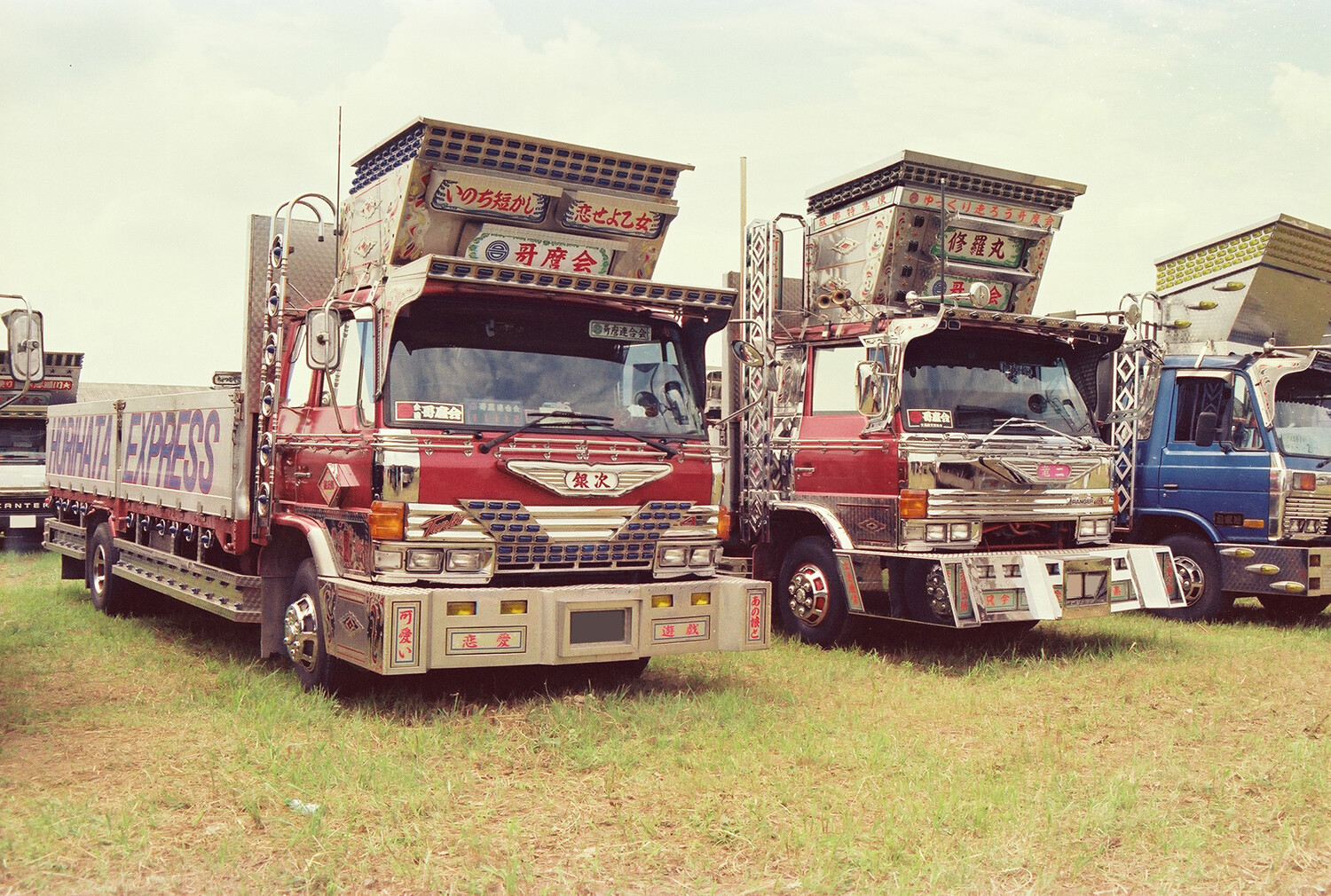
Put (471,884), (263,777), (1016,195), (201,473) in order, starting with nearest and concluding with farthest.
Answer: (471,884) → (263,777) → (201,473) → (1016,195)

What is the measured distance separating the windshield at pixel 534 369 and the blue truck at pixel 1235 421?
4.60 meters

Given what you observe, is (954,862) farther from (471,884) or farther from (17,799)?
(17,799)

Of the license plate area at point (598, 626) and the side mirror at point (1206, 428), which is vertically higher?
the side mirror at point (1206, 428)

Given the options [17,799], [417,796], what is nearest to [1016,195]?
[417,796]

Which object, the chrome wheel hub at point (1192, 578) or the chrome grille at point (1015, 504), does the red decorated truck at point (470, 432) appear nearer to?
the chrome grille at point (1015, 504)

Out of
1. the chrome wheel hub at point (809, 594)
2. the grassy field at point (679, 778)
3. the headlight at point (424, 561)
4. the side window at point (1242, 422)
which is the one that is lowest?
the grassy field at point (679, 778)

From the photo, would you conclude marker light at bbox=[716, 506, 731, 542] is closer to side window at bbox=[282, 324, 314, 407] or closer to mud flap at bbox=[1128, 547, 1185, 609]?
side window at bbox=[282, 324, 314, 407]

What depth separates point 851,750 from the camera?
21.9 ft

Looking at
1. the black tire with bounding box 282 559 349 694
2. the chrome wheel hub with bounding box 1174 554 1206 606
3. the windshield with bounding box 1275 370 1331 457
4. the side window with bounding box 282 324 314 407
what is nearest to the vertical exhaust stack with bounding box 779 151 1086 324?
the windshield with bounding box 1275 370 1331 457

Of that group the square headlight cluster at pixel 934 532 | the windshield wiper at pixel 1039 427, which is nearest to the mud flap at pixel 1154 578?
the windshield wiper at pixel 1039 427

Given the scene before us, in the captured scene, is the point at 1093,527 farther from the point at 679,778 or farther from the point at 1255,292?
the point at 679,778

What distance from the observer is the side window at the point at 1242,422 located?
1148 centimetres

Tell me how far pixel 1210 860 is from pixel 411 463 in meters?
4.32

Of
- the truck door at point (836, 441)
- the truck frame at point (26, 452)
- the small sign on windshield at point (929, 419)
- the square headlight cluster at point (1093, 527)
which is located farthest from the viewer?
A: the truck frame at point (26, 452)
